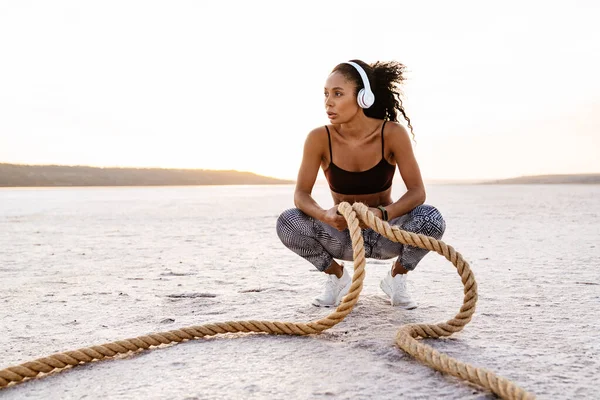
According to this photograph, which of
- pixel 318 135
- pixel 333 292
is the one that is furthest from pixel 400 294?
pixel 318 135

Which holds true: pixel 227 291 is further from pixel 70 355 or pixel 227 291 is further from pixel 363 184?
pixel 70 355

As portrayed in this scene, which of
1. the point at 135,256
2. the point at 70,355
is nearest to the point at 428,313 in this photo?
the point at 70,355

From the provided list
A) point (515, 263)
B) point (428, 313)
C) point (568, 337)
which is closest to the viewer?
point (568, 337)

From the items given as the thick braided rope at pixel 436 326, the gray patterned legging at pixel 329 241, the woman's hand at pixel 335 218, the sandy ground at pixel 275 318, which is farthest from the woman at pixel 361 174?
the thick braided rope at pixel 436 326

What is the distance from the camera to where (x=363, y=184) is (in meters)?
3.03

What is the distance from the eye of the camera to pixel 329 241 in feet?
9.95

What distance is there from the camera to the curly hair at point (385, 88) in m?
3.07

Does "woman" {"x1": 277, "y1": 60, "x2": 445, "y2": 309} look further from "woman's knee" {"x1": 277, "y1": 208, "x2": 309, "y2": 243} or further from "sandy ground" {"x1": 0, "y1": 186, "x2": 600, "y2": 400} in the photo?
"sandy ground" {"x1": 0, "y1": 186, "x2": 600, "y2": 400}

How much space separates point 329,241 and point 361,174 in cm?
40

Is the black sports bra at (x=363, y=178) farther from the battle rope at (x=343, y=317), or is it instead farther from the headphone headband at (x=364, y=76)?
the battle rope at (x=343, y=317)

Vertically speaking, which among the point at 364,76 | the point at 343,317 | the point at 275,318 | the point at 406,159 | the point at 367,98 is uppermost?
the point at 364,76

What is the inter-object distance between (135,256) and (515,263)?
11.2 ft

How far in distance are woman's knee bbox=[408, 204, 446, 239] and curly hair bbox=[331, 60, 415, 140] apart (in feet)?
1.69

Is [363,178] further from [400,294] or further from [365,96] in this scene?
[400,294]
